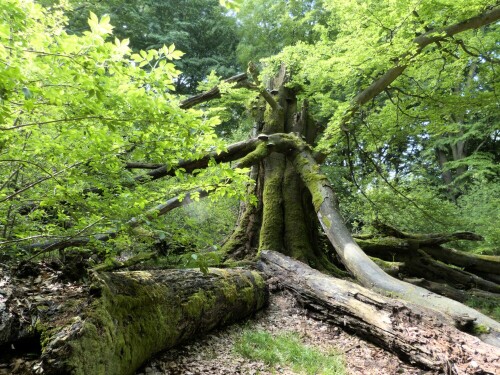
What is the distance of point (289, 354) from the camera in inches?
146

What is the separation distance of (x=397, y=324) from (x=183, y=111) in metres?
3.41

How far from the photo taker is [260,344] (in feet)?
→ 12.9

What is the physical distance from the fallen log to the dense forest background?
5.80 feet

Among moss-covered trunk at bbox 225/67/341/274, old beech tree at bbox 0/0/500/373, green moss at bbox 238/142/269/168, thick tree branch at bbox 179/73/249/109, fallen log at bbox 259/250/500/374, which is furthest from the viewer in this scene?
thick tree branch at bbox 179/73/249/109

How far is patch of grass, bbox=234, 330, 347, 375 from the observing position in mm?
3512

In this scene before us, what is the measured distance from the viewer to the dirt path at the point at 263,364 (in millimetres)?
3164

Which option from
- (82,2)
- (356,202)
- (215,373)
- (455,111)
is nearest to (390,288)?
(215,373)

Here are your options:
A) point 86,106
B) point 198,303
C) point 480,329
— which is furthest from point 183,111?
point 480,329

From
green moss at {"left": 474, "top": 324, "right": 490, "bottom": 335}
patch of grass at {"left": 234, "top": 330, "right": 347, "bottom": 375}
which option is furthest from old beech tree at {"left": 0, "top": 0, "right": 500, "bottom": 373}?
patch of grass at {"left": 234, "top": 330, "right": 347, "bottom": 375}

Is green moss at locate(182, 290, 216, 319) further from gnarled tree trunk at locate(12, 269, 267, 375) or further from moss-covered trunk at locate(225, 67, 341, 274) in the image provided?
moss-covered trunk at locate(225, 67, 341, 274)

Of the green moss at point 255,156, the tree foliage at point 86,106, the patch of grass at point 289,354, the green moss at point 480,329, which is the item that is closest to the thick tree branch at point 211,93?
the green moss at point 255,156

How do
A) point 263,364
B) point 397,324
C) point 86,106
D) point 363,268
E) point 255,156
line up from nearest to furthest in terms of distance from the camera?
point 86,106, point 263,364, point 397,324, point 363,268, point 255,156

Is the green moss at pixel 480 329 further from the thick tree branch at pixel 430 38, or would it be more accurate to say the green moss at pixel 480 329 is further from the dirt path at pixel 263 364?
the thick tree branch at pixel 430 38

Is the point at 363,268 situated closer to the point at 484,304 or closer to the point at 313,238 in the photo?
the point at 313,238
